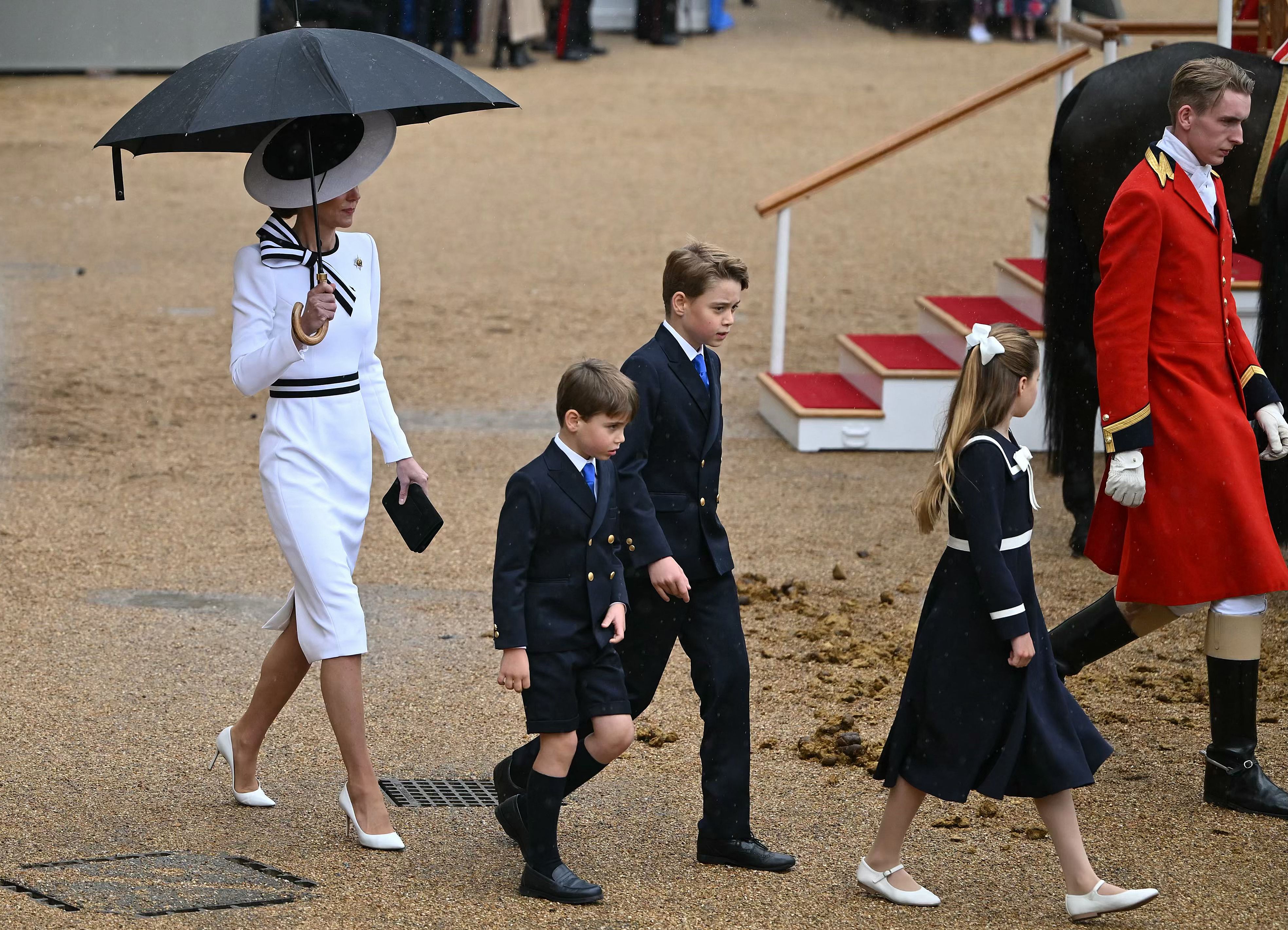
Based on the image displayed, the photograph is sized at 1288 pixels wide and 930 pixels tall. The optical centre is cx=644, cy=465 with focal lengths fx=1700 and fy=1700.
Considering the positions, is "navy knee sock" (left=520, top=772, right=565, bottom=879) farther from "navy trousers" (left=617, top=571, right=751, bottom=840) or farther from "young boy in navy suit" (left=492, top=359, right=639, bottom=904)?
"navy trousers" (left=617, top=571, right=751, bottom=840)

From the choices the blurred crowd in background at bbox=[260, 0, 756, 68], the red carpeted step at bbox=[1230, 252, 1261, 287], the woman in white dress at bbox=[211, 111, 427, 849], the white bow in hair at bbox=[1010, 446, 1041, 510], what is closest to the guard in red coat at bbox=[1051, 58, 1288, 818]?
the white bow in hair at bbox=[1010, 446, 1041, 510]

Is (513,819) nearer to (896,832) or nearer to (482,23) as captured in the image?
(896,832)

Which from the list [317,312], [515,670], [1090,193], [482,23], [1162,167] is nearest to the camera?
[515,670]

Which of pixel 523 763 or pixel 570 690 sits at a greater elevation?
pixel 570 690

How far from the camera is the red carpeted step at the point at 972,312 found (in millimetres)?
7703

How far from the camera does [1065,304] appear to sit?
20.3ft

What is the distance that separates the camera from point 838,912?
11.5 feet

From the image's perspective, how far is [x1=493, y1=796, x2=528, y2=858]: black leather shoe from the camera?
12.1 ft

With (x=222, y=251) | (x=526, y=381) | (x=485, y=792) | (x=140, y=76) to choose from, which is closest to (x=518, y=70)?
(x=140, y=76)

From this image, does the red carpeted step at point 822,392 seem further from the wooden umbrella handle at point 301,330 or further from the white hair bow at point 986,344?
the wooden umbrella handle at point 301,330

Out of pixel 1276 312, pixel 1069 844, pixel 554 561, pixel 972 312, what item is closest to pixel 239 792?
pixel 554 561

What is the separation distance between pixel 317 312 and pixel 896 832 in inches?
64.6

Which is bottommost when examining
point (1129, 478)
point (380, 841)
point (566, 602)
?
point (380, 841)

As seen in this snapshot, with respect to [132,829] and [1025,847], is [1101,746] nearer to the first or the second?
[1025,847]
